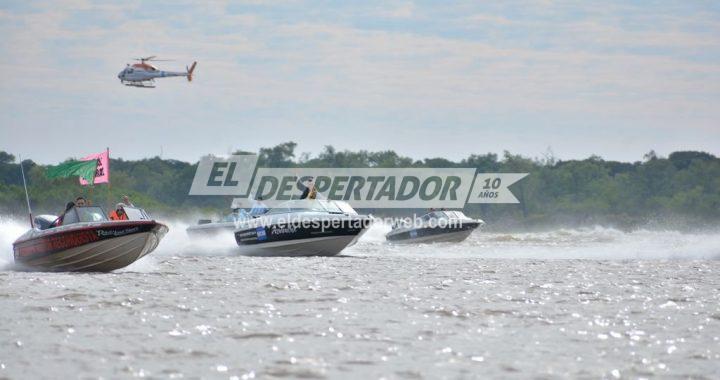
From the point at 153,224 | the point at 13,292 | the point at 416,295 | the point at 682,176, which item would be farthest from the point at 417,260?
the point at 682,176

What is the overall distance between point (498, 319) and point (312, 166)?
5644 inches

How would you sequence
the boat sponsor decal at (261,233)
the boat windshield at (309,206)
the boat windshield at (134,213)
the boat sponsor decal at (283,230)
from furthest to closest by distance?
the boat sponsor decal at (261,233) → the boat windshield at (309,206) → the boat sponsor decal at (283,230) → the boat windshield at (134,213)

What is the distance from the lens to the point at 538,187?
143m

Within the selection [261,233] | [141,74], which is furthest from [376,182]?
[261,233]

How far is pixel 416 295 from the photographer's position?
20.6 meters

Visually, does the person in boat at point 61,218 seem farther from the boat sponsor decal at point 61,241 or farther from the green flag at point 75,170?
the green flag at point 75,170

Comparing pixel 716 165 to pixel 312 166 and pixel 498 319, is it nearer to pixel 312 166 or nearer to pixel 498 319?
pixel 312 166

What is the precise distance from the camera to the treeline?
11900 centimetres

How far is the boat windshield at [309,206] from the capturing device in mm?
34594

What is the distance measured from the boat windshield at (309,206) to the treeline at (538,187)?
256 feet

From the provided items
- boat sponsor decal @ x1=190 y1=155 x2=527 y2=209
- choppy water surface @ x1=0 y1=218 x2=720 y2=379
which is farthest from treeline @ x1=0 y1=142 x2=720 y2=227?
choppy water surface @ x1=0 y1=218 x2=720 y2=379

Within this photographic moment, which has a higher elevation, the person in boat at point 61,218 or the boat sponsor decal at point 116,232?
the person in boat at point 61,218

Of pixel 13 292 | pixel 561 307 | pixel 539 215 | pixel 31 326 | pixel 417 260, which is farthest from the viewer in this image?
pixel 539 215

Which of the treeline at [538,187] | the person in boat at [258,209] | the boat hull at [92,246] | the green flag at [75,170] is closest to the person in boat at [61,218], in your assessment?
the boat hull at [92,246]
